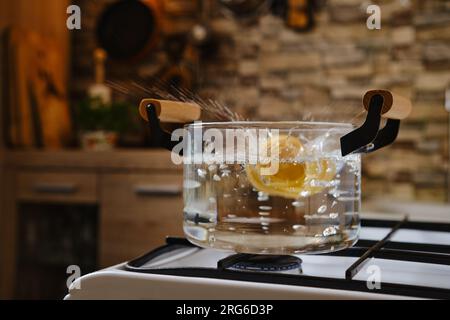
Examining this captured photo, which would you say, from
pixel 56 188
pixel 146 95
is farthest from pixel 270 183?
pixel 56 188

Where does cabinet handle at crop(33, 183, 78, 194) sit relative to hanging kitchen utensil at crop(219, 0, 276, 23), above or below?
below

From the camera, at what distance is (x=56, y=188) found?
2240mm

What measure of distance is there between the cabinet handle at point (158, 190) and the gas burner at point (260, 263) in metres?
1.46

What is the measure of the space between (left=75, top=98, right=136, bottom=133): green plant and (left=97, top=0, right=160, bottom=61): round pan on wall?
0.97 ft

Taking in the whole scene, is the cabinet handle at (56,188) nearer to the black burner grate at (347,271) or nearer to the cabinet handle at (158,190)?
the cabinet handle at (158,190)

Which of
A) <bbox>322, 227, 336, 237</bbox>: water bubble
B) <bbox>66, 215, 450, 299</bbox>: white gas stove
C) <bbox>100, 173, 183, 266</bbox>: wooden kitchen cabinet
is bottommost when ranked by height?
<bbox>100, 173, 183, 266</bbox>: wooden kitchen cabinet

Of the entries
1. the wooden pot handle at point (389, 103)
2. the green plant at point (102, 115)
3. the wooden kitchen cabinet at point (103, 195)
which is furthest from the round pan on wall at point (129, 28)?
the wooden pot handle at point (389, 103)

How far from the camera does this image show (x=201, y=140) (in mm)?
599

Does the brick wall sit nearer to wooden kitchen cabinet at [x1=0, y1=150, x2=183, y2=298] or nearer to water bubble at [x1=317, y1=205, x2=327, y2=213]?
wooden kitchen cabinet at [x1=0, y1=150, x2=183, y2=298]

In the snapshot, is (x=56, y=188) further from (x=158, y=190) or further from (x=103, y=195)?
(x=158, y=190)

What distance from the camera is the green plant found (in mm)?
2348

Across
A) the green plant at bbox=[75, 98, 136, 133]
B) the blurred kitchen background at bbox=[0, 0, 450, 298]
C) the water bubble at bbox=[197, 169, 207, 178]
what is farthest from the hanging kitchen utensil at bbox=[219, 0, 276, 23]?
the water bubble at bbox=[197, 169, 207, 178]

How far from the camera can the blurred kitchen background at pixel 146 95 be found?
2082mm

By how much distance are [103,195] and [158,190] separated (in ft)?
0.80
